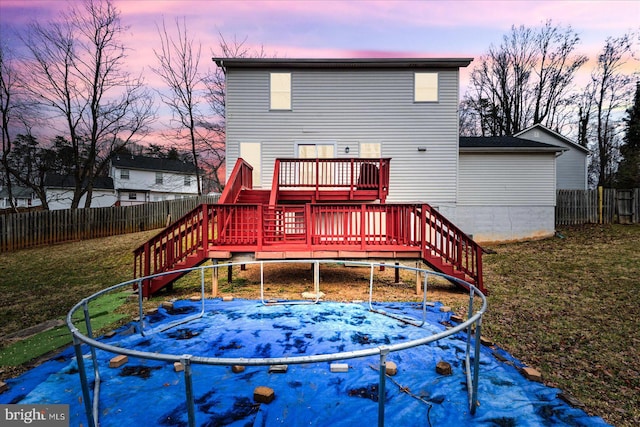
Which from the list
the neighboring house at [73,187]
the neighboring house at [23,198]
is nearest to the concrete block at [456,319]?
the neighboring house at [73,187]

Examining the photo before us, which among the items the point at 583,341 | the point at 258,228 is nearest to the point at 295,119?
the point at 258,228

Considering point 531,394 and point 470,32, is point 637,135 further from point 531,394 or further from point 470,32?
point 531,394

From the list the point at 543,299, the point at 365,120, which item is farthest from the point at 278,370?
the point at 365,120

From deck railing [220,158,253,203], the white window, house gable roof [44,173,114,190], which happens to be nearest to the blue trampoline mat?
deck railing [220,158,253,203]

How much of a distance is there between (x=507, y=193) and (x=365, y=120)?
750cm

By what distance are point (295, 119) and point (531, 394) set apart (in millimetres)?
12601

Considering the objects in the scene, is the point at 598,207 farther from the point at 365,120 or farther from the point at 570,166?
the point at 365,120

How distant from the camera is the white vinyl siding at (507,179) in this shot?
49.5 feet

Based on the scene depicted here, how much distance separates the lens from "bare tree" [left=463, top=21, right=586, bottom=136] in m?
29.3

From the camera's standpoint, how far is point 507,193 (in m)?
15.1

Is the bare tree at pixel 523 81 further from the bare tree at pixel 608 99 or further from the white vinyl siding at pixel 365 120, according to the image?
the white vinyl siding at pixel 365 120

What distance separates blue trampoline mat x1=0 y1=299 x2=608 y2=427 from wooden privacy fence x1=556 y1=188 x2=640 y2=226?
16.0 m

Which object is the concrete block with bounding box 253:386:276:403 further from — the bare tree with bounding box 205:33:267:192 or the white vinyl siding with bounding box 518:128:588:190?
the white vinyl siding with bounding box 518:128:588:190

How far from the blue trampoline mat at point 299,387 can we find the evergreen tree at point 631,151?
26032mm
